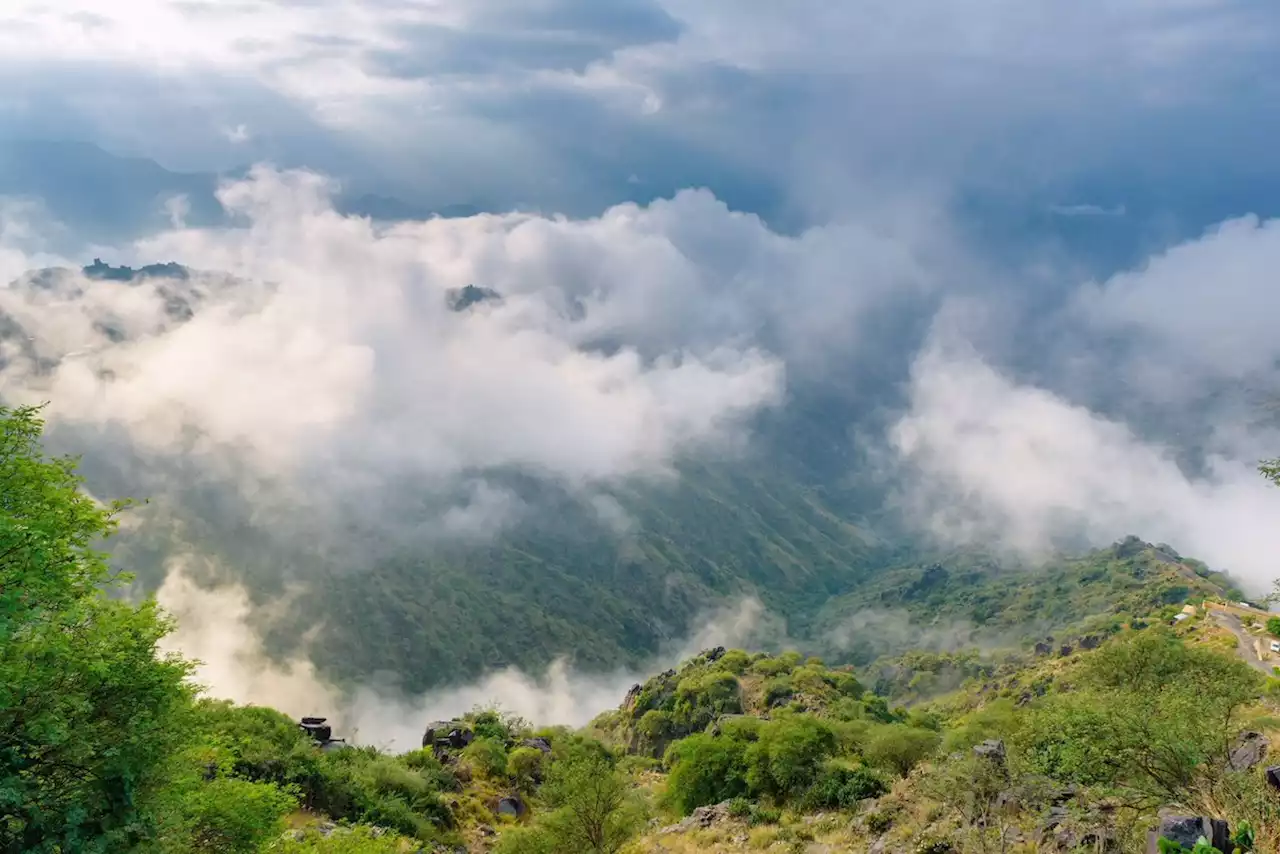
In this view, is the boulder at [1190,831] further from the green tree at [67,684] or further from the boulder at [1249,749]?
the green tree at [67,684]

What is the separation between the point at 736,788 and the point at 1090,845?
5342 centimetres

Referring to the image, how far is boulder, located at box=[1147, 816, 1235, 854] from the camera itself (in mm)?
27281

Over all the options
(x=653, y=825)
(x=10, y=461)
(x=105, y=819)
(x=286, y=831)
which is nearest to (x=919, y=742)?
(x=653, y=825)

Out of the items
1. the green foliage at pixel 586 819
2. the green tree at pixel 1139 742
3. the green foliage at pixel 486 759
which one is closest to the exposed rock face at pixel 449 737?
the green foliage at pixel 486 759

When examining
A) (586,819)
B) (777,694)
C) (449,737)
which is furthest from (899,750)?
(777,694)

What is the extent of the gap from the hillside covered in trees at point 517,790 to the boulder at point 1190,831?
6.5 inches

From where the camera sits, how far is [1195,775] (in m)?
36.5

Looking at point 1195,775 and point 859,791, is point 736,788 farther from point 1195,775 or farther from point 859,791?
point 1195,775

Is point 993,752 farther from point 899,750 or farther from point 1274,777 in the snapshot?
point 1274,777

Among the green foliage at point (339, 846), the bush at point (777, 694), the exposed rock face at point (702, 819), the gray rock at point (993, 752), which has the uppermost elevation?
the bush at point (777, 694)

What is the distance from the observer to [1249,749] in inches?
2068

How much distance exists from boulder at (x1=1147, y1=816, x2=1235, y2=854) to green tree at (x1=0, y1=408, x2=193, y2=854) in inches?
1549

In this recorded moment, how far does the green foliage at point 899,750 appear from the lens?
84375mm

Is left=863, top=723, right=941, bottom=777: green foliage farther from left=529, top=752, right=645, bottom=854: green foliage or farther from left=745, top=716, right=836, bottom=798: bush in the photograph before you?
left=529, top=752, right=645, bottom=854: green foliage
